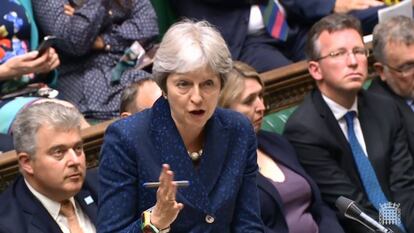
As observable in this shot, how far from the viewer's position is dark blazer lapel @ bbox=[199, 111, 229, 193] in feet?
7.08

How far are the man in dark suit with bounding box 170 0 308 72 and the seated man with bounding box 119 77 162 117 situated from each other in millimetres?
931

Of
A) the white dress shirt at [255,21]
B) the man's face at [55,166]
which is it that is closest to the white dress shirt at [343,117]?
the white dress shirt at [255,21]

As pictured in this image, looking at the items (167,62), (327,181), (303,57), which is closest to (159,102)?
(167,62)

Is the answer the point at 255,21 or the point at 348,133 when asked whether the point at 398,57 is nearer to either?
the point at 348,133

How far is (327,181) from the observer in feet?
9.69

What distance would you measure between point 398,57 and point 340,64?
0.31 metres

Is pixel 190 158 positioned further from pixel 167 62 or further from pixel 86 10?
pixel 86 10

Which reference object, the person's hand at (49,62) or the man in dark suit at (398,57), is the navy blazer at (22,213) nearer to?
the person's hand at (49,62)

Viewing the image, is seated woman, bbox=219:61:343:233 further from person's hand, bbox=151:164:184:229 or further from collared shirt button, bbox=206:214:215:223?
person's hand, bbox=151:164:184:229

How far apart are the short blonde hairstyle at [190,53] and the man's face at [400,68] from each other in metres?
1.29

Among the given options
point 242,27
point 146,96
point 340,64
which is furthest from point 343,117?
point 242,27

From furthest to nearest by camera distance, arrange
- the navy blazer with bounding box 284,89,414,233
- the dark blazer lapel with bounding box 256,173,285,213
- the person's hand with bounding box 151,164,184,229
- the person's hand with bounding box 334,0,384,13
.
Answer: the person's hand with bounding box 334,0,384,13, the navy blazer with bounding box 284,89,414,233, the dark blazer lapel with bounding box 256,173,285,213, the person's hand with bounding box 151,164,184,229

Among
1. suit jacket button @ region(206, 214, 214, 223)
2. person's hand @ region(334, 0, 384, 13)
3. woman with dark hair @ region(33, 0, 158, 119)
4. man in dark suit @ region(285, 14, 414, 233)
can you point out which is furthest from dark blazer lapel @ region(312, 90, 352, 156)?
person's hand @ region(334, 0, 384, 13)

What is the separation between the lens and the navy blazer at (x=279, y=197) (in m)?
2.72
